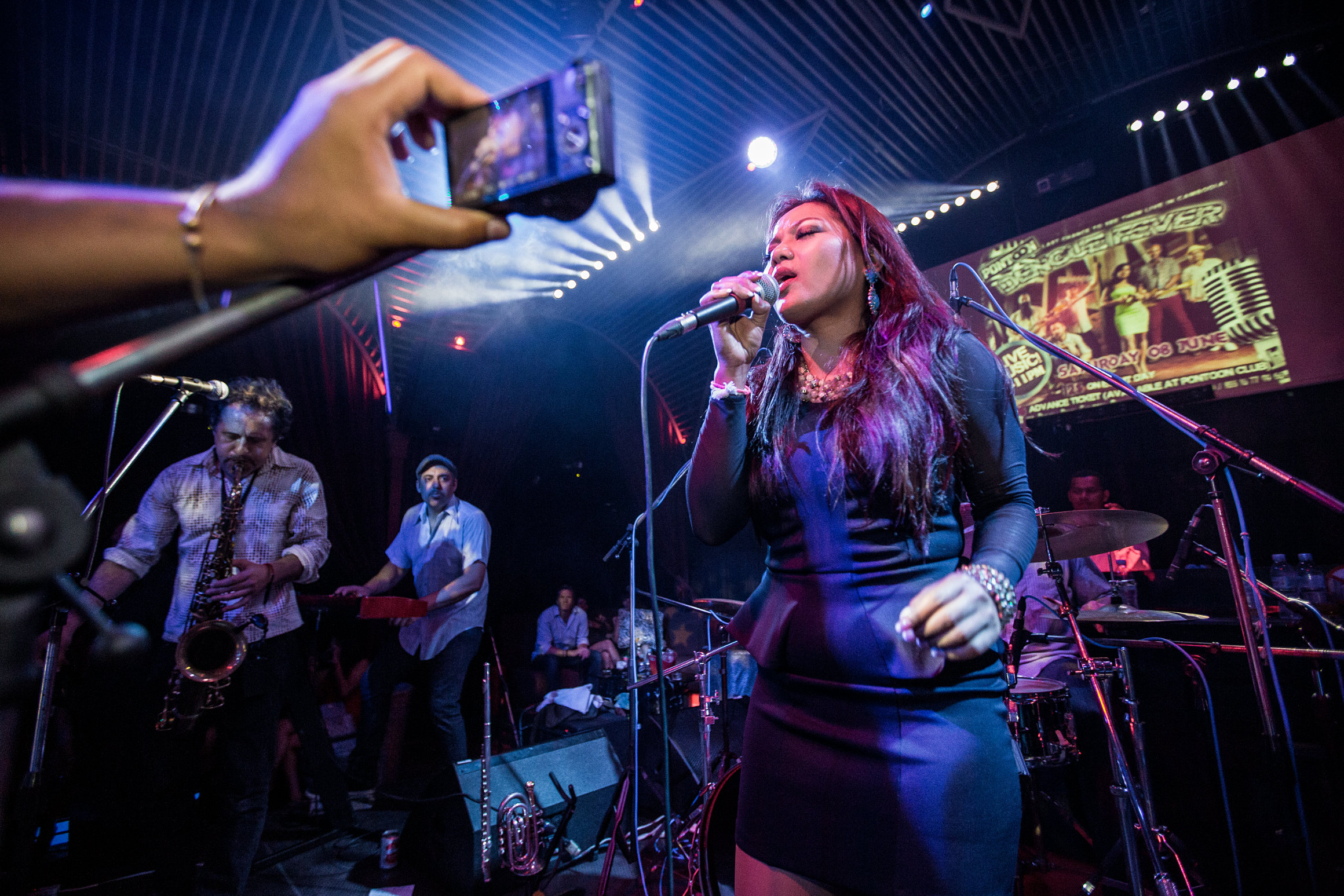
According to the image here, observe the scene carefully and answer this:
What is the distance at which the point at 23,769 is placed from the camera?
336cm

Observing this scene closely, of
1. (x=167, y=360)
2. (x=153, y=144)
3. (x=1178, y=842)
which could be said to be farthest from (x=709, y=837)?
(x=153, y=144)

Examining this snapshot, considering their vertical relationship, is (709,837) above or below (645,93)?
below

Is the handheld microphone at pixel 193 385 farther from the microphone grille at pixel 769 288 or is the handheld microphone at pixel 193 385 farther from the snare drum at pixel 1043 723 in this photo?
the snare drum at pixel 1043 723

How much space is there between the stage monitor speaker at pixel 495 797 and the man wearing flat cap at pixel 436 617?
29.6 inches

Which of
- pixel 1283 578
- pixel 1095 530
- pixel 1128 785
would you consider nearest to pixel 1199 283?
pixel 1283 578

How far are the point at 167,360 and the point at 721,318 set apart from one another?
37.9 inches

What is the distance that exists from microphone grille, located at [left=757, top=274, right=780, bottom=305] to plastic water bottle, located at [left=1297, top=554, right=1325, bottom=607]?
467 cm

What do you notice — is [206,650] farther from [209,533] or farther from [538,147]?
[538,147]

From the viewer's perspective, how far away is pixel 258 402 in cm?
313

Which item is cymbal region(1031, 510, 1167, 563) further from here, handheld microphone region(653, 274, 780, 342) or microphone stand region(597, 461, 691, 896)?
handheld microphone region(653, 274, 780, 342)

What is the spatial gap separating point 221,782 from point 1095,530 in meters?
4.47

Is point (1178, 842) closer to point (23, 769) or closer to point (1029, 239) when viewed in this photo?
point (1029, 239)

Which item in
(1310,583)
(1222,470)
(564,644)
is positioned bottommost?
(564,644)

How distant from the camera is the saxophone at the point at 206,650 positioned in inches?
104
